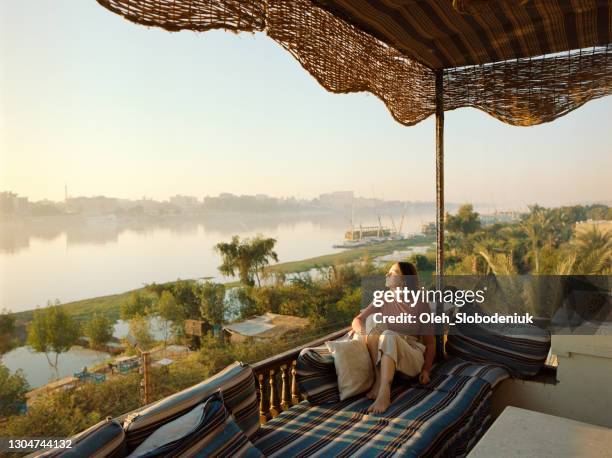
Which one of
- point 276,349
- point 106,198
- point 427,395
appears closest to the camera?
point 427,395

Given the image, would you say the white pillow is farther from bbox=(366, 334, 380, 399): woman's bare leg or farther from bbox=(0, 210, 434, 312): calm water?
bbox=(0, 210, 434, 312): calm water

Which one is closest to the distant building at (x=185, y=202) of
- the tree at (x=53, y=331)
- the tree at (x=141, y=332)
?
the tree at (x=141, y=332)

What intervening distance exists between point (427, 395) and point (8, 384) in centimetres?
380

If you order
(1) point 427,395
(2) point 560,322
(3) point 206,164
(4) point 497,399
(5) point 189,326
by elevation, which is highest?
(3) point 206,164

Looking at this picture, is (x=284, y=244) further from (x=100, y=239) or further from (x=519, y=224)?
(x=519, y=224)

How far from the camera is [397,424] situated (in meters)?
2.07

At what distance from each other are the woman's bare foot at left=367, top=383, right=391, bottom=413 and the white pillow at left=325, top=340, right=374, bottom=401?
0.44 feet

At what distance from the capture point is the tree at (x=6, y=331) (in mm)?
3941

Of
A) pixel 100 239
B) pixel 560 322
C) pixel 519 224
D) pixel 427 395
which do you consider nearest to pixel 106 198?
pixel 100 239

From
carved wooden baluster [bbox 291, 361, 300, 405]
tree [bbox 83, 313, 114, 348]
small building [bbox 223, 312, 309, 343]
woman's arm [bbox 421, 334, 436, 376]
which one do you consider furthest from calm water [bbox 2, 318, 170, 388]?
woman's arm [bbox 421, 334, 436, 376]

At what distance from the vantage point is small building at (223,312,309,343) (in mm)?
6801

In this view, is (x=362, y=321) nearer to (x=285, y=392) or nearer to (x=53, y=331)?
(x=285, y=392)

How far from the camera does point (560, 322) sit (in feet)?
9.58

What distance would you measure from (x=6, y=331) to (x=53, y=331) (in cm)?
60
